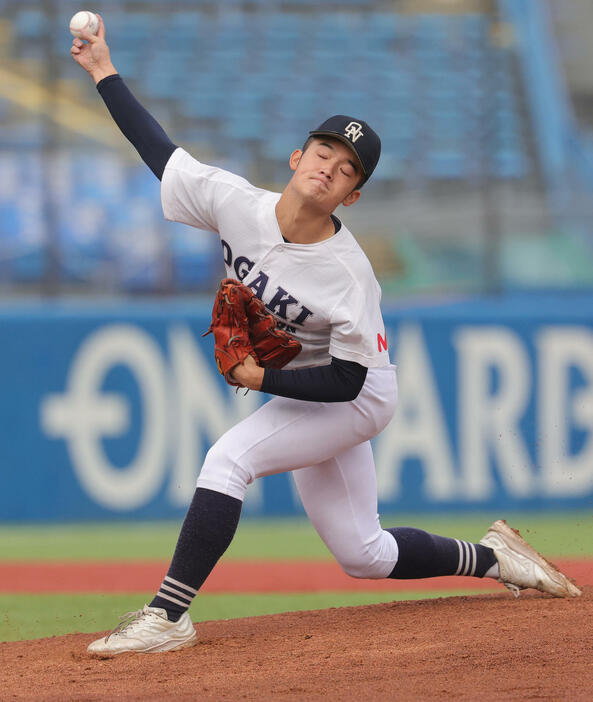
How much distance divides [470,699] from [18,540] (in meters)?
4.65

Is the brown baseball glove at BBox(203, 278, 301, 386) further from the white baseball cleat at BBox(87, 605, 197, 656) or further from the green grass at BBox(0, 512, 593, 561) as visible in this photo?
the green grass at BBox(0, 512, 593, 561)

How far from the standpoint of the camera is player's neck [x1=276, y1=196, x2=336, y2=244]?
11.2ft

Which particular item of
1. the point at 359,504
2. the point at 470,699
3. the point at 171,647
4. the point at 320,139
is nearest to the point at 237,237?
the point at 320,139

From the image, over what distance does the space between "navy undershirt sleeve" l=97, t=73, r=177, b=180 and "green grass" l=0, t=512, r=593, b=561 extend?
3.20m

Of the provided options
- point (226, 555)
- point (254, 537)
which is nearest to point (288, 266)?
point (226, 555)

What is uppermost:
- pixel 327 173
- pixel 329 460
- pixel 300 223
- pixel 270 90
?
pixel 270 90


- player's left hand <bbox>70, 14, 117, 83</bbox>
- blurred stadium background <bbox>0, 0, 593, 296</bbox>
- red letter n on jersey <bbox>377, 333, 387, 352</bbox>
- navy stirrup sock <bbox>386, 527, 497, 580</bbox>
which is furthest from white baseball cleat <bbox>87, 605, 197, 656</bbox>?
blurred stadium background <bbox>0, 0, 593, 296</bbox>

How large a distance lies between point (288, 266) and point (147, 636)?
1.24 metres

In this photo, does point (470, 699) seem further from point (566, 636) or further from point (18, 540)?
point (18, 540)

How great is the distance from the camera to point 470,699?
9.03ft

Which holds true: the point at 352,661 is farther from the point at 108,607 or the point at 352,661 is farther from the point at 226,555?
the point at 226,555

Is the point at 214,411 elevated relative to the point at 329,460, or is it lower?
lower

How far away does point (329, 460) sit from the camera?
3732mm

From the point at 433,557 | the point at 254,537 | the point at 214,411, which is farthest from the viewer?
the point at 214,411
